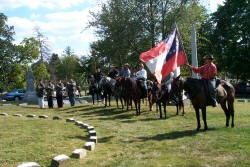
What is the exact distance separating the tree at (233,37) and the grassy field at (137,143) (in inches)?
1232

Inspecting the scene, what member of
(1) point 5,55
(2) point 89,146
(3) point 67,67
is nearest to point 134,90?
(2) point 89,146

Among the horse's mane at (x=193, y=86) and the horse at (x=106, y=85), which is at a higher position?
the horse at (x=106, y=85)

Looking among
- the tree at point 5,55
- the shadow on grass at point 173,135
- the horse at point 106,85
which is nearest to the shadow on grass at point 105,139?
the shadow on grass at point 173,135

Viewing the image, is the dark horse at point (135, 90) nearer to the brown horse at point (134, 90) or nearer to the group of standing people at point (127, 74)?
the brown horse at point (134, 90)

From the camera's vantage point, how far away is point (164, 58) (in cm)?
1673

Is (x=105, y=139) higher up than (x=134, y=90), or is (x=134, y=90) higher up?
(x=134, y=90)

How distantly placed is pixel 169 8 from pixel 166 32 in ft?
8.31

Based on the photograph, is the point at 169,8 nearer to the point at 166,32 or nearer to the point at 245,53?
the point at 166,32

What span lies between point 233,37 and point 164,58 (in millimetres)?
35194

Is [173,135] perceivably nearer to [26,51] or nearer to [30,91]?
[30,91]

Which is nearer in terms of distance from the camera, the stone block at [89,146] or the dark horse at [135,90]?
the stone block at [89,146]

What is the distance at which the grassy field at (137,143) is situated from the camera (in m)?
10.1

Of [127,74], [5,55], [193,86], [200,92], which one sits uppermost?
[5,55]

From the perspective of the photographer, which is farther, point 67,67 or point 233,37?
point 67,67
